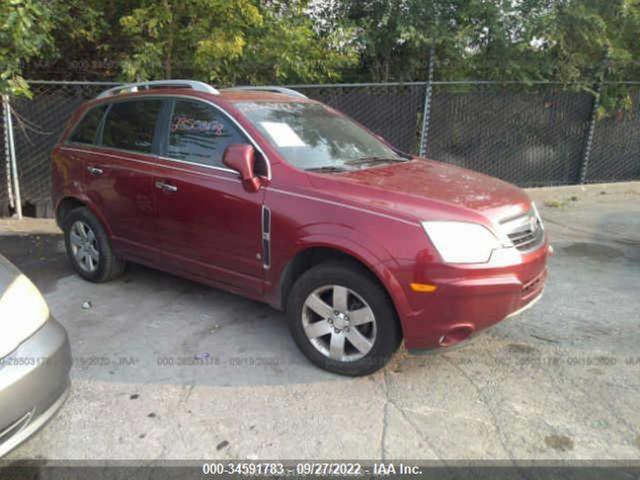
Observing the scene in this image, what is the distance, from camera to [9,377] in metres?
2.24

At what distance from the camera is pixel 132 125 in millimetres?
4516

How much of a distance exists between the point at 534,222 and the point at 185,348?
2.55m

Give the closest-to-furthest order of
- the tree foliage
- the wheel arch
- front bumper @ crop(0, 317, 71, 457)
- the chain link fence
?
front bumper @ crop(0, 317, 71, 457)
the wheel arch
the tree foliage
the chain link fence

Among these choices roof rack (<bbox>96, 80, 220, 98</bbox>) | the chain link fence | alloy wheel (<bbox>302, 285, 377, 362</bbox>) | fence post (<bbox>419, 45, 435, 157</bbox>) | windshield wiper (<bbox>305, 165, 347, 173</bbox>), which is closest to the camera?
alloy wheel (<bbox>302, 285, 377, 362</bbox>)

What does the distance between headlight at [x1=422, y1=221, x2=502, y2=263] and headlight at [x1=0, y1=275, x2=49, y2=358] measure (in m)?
2.05

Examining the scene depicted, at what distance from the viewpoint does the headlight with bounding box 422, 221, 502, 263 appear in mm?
2902

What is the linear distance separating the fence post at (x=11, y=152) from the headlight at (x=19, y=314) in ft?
17.2

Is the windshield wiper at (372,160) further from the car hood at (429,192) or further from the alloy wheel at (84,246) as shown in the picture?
the alloy wheel at (84,246)

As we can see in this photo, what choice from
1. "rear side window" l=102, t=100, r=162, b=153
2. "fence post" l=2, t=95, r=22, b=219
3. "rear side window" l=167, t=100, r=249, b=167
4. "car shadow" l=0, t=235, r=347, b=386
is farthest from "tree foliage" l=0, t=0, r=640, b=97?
"car shadow" l=0, t=235, r=347, b=386

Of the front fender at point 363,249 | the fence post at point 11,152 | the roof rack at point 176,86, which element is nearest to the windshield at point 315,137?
the roof rack at point 176,86

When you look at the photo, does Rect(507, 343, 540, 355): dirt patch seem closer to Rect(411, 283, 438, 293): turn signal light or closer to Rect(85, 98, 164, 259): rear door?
Rect(411, 283, 438, 293): turn signal light

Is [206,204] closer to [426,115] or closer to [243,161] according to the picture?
[243,161]

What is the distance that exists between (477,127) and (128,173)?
635 centimetres

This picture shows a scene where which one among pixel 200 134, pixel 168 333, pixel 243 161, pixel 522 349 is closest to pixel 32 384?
pixel 168 333
